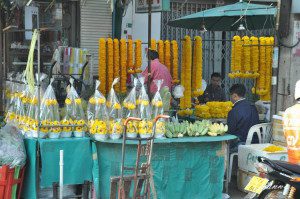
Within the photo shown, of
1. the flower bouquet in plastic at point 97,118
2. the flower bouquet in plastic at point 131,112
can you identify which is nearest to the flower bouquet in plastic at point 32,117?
the flower bouquet in plastic at point 97,118

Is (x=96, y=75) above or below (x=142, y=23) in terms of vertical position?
below

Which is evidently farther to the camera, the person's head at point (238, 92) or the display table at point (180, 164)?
the person's head at point (238, 92)

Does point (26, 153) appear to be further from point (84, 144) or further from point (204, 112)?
point (204, 112)

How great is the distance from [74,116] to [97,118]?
0.92 feet

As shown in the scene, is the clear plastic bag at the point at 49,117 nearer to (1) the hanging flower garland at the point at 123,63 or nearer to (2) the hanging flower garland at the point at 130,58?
(1) the hanging flower garland at the point at 123,63

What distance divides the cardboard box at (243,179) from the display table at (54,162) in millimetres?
2282

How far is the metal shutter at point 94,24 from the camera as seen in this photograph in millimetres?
10469

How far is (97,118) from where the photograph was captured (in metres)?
6.18

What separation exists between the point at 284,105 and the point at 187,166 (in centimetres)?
191

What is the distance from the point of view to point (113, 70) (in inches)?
334

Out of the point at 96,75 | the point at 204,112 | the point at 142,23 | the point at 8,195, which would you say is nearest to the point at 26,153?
the point at 8,195

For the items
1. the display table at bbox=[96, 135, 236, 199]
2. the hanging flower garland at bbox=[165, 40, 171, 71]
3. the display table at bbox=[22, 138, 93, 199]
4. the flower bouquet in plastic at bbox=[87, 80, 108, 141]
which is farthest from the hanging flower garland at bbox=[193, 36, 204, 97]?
the display table at bbox=[22, 138, 93, 199]

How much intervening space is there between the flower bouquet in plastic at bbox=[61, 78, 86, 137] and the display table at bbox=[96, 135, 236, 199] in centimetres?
30

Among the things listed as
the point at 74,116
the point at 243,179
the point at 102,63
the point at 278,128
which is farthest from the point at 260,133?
the point at 74,116
